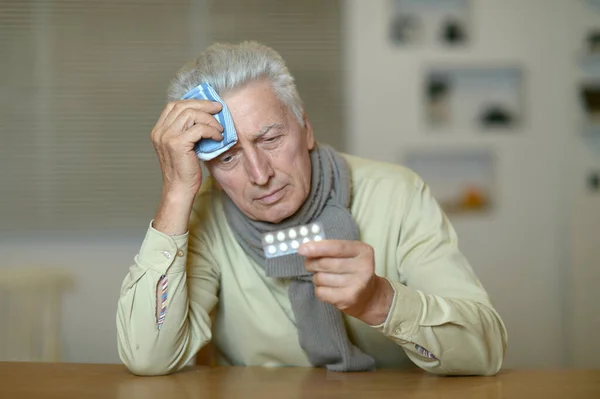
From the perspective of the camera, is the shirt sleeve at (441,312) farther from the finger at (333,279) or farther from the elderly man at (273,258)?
the finger at (333,279)

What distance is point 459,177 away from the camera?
14.3 feet

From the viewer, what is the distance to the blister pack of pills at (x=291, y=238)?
1.36 m

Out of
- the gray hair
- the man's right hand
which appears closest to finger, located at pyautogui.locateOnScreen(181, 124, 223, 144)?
the man's right hand

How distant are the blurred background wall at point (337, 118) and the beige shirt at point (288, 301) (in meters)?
2.35

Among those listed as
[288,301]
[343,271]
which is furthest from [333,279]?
[288,301]

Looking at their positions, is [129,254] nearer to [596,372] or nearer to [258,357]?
[258,357]

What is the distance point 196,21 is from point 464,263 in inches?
123

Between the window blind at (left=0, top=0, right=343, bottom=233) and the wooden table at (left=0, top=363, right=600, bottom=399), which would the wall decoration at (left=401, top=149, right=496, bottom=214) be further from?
the wooden table at (left=0, top=363, right=600, bottom=399)

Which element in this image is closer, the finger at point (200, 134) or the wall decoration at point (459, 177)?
the finger at point (200, 134)

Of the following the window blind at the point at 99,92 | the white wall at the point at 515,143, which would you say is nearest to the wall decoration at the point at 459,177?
the white wall at the point at 515,143

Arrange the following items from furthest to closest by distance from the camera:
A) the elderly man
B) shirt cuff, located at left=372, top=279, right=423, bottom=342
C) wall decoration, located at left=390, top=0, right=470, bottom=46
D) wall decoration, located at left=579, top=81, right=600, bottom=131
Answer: wall decoration, located at left=390, top=0, right=470, bottom=46 < wall decoration, located at left=579, top=81, right=600, bottom=131 < the elderly man < shirt cuff, located at left=372, top=279, right=423, bottom=342

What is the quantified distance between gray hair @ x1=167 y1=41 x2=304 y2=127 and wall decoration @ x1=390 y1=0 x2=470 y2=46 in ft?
8.67

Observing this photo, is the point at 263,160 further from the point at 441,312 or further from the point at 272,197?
the point at 441,312

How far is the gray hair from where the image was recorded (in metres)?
1.62
